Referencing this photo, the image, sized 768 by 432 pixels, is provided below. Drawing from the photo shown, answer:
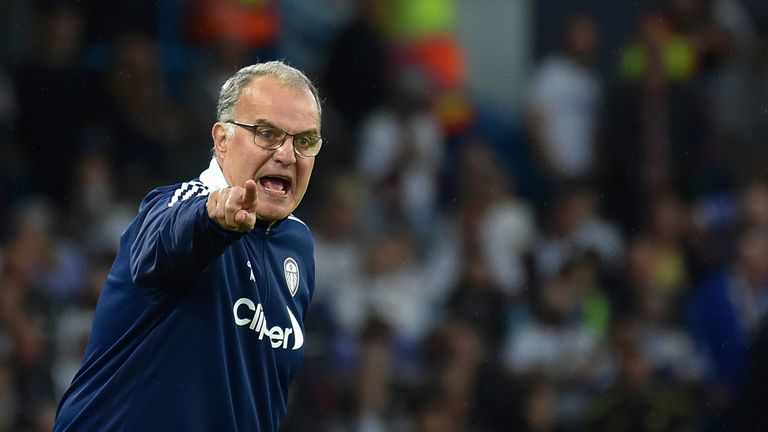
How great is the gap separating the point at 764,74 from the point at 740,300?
2.17 m

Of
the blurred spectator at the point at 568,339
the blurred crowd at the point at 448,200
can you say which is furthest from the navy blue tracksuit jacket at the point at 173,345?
the blurred spectator at the point at 568,339

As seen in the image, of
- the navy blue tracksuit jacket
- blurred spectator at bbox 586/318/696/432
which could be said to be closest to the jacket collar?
the navy blue tracksuit jacket

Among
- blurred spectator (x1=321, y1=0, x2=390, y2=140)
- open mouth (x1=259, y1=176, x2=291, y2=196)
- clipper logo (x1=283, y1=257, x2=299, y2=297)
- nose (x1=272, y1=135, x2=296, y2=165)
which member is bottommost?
clipper logo (x1=283, y1=257, x2=299, y2=297)

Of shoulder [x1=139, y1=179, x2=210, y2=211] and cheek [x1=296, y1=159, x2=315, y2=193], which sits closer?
shoulder [x1=139, y1=179, x2=210, y2=211]

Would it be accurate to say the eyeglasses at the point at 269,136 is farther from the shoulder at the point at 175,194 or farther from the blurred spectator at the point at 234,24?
the blurred spectator at the point at 234,24

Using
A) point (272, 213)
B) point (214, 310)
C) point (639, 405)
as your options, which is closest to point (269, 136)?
point (272, 213)

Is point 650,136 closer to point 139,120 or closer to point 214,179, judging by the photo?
point 139,120

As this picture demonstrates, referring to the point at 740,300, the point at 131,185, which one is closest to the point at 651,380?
the point at 740,300

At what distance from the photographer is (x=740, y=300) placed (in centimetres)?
873

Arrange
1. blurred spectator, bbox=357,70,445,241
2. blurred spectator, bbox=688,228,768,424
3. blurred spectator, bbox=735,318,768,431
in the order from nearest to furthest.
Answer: blurred spectator, bbox=735,318,768,431
blurred spectator, bbox=688,228,768,424
blurred spectator, bbox=357,70,445,241

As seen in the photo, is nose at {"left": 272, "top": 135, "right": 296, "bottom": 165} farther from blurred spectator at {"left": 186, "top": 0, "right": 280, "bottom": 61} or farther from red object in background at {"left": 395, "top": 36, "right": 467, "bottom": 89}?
red object in background at {"left": 395, "top": 36, "right": 467, "bottom": 89}

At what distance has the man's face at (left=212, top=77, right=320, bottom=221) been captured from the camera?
12.7 ft

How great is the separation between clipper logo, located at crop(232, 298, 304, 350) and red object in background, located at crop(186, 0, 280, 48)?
19.6 ft

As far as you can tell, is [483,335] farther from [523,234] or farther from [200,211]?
[200,211]
